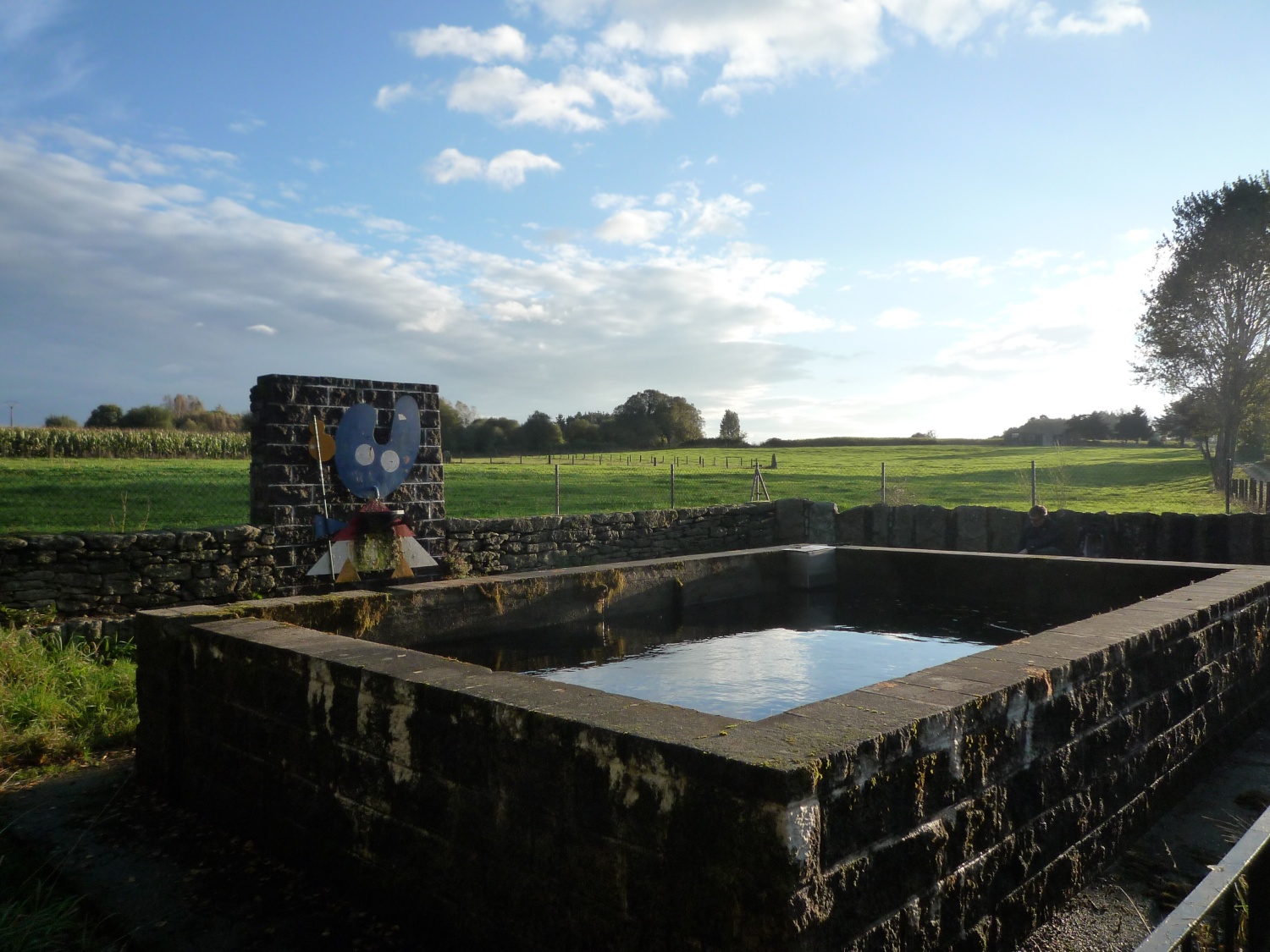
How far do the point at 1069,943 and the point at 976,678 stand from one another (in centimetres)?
88

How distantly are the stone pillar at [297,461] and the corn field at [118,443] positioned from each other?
13.1 m

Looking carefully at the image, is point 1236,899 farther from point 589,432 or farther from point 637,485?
point 589,432

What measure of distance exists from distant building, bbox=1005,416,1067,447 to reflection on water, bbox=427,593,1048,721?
5032 centimetres

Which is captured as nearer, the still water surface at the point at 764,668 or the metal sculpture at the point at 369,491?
the still water surface at the point at 764,668

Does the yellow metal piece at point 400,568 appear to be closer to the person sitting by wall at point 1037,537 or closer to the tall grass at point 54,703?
the tall grass at point 54,703

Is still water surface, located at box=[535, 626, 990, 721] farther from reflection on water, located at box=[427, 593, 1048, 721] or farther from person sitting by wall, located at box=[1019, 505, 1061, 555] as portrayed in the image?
person sitting by wall, located at box=[1019, 505, 1061, 555]

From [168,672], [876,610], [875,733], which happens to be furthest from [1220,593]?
[168,672]

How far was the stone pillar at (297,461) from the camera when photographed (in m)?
6.68

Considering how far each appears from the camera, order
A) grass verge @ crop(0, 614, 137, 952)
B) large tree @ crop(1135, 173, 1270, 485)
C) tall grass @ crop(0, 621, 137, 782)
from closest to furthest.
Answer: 1. grass verge @ crop(0, 614, 137, 952)
2. tall grass @ crop(0, 621, 137, 782)
3. large tree @ crop(1135, 173, 1270, 485)

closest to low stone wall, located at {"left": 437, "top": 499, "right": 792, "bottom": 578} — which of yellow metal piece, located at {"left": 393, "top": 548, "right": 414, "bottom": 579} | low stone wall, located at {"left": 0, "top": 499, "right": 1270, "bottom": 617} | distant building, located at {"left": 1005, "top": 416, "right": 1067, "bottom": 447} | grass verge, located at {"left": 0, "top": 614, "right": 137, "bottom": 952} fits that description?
low stone wall, located at {"left": 0, "top": 499, "right": 1270, "bottom": 617}

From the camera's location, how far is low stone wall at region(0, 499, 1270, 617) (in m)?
6.54

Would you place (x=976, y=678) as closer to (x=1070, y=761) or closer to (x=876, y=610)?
(x=1070, y=761)

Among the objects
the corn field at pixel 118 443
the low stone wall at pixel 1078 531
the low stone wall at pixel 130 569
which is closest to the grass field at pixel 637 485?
the corn field at pixel 118 443

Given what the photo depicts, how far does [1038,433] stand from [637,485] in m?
41.0
